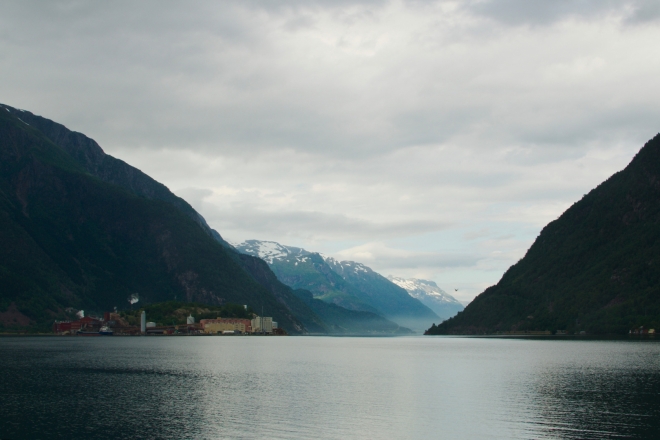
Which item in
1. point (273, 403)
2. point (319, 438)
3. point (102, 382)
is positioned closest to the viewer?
point (319, 438)

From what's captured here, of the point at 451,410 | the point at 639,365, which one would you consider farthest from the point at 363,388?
the point at 639,365

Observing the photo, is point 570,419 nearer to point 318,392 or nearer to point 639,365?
point 318,392

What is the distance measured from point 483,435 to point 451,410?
13.4 m

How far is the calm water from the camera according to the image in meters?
61.4

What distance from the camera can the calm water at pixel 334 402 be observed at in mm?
61406

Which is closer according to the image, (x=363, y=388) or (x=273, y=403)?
(x=273, y=403)

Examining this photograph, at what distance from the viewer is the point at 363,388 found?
93438 mm

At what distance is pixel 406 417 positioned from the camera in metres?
68.8

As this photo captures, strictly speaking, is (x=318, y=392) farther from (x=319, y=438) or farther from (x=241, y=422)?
(x=319, y=438)

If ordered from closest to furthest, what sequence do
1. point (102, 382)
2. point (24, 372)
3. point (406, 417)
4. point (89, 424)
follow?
point (89, 424), point (406, 417), point (102, 382), point (24, 372)

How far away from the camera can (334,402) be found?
79.2 metres

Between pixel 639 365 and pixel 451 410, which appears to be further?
pixel 639 365

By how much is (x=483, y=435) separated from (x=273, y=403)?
28180 millimetres

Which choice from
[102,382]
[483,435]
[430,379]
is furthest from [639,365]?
[102,382]
